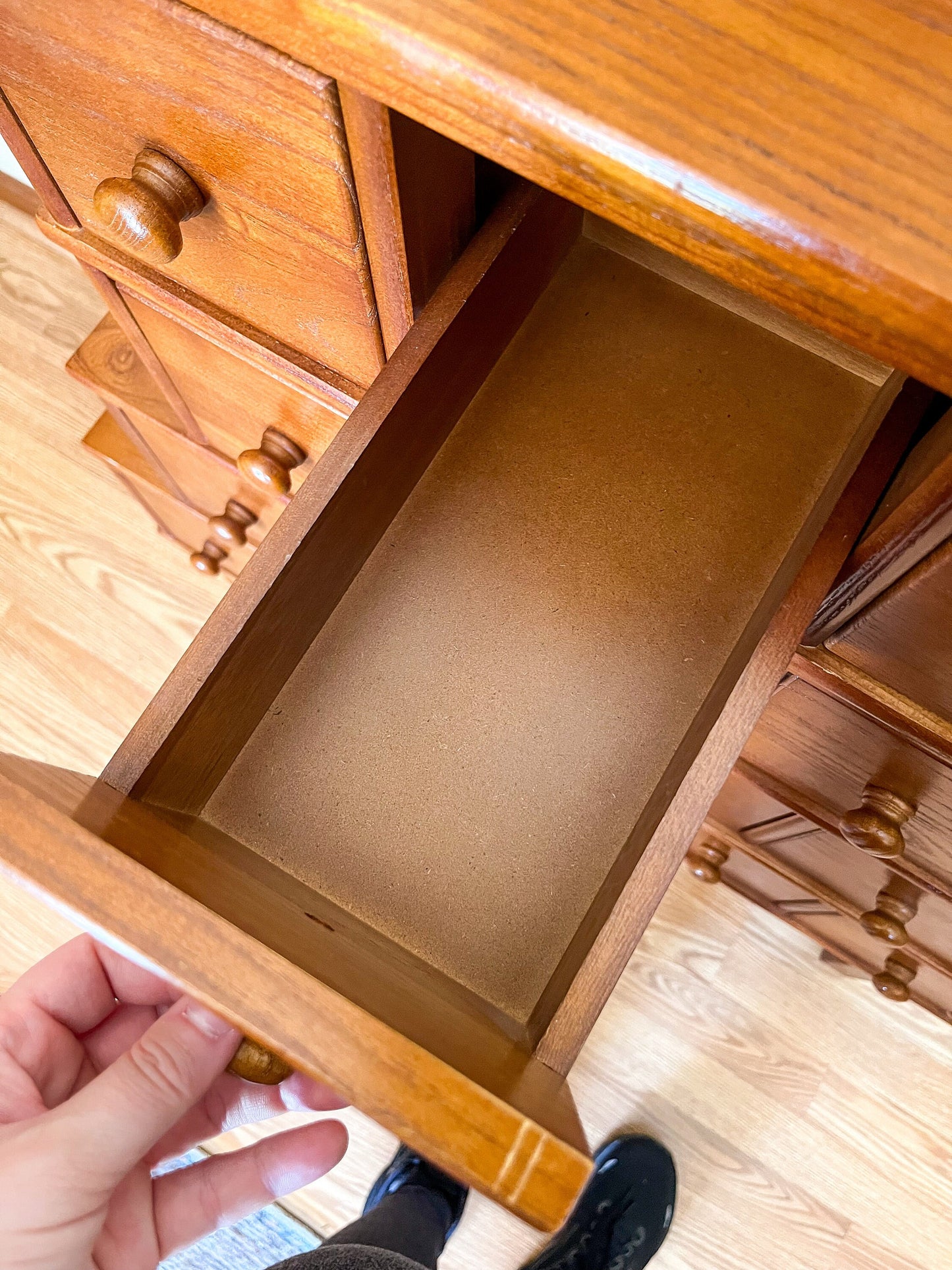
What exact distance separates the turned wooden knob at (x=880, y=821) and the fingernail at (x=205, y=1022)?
39 cm

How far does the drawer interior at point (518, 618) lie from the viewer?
0.49 meters

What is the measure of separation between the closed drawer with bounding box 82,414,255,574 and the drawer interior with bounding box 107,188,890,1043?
0.53 m

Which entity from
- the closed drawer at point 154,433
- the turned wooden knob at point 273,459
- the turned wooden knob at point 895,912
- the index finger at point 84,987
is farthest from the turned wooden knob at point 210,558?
the turned wooden knob at point 895,912

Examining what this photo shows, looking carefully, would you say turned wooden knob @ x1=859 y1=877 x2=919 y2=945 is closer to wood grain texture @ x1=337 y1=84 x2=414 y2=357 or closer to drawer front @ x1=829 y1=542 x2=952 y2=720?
drawer front @ x1=829 y1=542 x2=952 y2=720

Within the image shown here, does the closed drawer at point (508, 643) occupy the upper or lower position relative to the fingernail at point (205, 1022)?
upper

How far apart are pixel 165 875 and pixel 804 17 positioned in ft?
1.14

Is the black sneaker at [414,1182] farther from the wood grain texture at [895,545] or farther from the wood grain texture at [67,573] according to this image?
the wood grain texture at [895,545]

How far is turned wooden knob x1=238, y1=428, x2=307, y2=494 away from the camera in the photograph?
29.2 inches

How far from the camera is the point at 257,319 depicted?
0.60 metres

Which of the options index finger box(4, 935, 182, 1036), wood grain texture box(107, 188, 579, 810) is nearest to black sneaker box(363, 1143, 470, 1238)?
index finger box(4, 935, 182, 1036)

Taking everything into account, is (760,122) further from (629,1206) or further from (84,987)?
(629,1206)

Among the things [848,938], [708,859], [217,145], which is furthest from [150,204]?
[848,938]

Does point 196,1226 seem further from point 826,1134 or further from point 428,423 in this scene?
point 826,1134

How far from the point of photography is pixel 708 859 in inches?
40.1
